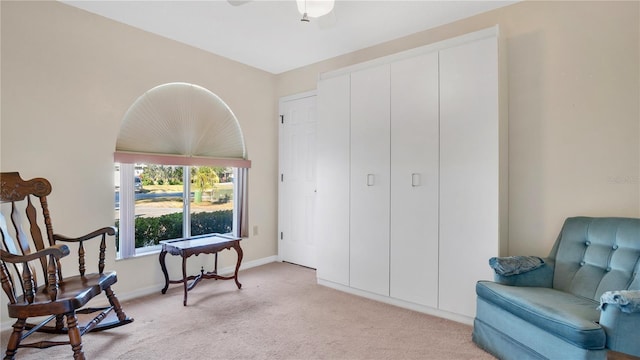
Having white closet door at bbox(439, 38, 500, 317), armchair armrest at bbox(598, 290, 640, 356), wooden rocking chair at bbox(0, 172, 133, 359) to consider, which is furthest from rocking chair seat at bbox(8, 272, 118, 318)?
armchair armrest at bbox(598, 290, 640, 356)

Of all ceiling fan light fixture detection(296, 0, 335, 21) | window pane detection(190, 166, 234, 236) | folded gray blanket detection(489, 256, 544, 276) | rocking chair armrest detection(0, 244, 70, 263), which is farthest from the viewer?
window pane detection(190, 166, 234, 236)

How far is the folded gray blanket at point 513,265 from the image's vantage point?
2.13 meters

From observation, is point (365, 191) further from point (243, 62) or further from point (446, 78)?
point (243, 62)

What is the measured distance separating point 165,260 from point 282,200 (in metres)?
1.60

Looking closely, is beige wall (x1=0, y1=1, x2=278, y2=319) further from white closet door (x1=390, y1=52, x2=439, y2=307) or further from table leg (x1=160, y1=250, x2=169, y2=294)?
white closet door (x1=390, y1=52, x2=439, y2=307)

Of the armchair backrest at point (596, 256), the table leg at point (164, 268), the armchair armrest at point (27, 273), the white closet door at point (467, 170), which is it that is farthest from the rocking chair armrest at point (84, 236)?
the armchair backrest at point (596, 256)

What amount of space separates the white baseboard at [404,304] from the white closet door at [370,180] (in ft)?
0.20

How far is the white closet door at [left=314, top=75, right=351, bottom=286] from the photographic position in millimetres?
3209

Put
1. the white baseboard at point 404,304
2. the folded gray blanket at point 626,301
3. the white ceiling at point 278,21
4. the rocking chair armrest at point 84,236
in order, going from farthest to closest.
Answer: the white ceiling at point 278,21 → the white baseboard at point 404,304 → the rocking chair armrest at point 84,236 → the folded gray blanket at point 626,301

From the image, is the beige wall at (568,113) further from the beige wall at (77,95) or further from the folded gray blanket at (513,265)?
the beige wall at (77,95)

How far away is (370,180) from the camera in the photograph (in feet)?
9.96

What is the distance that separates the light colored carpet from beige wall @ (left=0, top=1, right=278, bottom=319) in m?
0.70

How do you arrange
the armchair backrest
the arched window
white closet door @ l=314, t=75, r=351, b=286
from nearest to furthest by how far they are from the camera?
1. the armchair backrest
2. the arched window
3. white closet door @ l=314, t=75, r=351, b=286

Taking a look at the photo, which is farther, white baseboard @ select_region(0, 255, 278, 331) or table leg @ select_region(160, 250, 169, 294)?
table leg @ select_region(160, 250, 169, 294)
